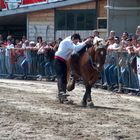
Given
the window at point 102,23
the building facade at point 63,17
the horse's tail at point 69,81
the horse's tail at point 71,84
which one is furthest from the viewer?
the building facade at point 63,17

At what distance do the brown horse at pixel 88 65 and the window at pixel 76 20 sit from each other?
43.1 feet

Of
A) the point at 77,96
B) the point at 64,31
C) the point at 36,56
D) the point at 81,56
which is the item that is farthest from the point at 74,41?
the point at 64,31

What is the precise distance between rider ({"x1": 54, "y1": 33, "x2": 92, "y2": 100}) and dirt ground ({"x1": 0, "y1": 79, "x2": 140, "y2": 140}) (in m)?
0.51

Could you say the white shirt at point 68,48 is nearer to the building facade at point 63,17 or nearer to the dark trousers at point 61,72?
the dark trousers at point 61,72

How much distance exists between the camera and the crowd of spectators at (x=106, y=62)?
18922 millimetres

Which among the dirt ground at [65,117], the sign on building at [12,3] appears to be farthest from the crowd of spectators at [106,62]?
the sign on building at [12,3]

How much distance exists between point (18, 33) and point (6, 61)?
36.5ft

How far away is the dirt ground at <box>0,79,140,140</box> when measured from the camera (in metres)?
11.2

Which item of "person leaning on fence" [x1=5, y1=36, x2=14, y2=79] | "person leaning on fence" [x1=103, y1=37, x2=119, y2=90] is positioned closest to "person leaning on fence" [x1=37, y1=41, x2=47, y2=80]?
"person leaning on fence" [x1=5, y1=36, x2=14, y2=79]

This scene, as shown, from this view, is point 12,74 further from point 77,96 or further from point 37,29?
point 77,96

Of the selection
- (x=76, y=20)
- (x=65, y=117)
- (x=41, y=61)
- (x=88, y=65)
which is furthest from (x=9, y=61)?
(x=65, y=117)

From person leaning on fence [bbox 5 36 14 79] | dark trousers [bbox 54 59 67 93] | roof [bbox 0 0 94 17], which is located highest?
roof [bbox 0 0 94 17]

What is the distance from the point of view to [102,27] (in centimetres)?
2838

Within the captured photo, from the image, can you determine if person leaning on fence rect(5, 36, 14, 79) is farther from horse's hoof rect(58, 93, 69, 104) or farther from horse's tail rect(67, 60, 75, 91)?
horse's hoof rect(58, 93, 69, 104)
